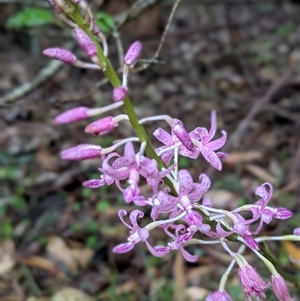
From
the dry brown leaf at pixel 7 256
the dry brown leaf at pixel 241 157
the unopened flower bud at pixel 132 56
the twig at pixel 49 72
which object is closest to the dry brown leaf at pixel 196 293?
the dry brown leaf at pixel 7 256

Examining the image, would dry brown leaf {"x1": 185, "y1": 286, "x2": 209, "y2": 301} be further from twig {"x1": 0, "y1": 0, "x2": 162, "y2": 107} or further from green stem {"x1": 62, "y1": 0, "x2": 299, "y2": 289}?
green stem {"x1": 62, "y1": 0, "x2": 299, "y2": 289}

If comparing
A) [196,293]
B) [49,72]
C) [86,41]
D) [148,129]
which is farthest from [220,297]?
[49,72]

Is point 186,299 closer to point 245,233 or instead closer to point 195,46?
point 245,233

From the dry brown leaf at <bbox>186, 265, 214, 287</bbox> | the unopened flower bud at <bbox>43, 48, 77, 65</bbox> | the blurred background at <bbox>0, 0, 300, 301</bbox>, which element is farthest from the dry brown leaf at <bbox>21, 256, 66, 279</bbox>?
the unopened flower bud at <bbox>43, 48, 77, 65</bbox>

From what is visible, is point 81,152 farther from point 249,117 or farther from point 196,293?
point 249,117

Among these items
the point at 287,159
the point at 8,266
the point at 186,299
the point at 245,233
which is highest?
the point at 245,233

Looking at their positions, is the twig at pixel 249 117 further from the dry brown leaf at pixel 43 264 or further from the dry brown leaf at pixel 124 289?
the dry brown leaf at pixel 43 264

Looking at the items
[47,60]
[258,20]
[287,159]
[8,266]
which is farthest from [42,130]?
[258,20]
